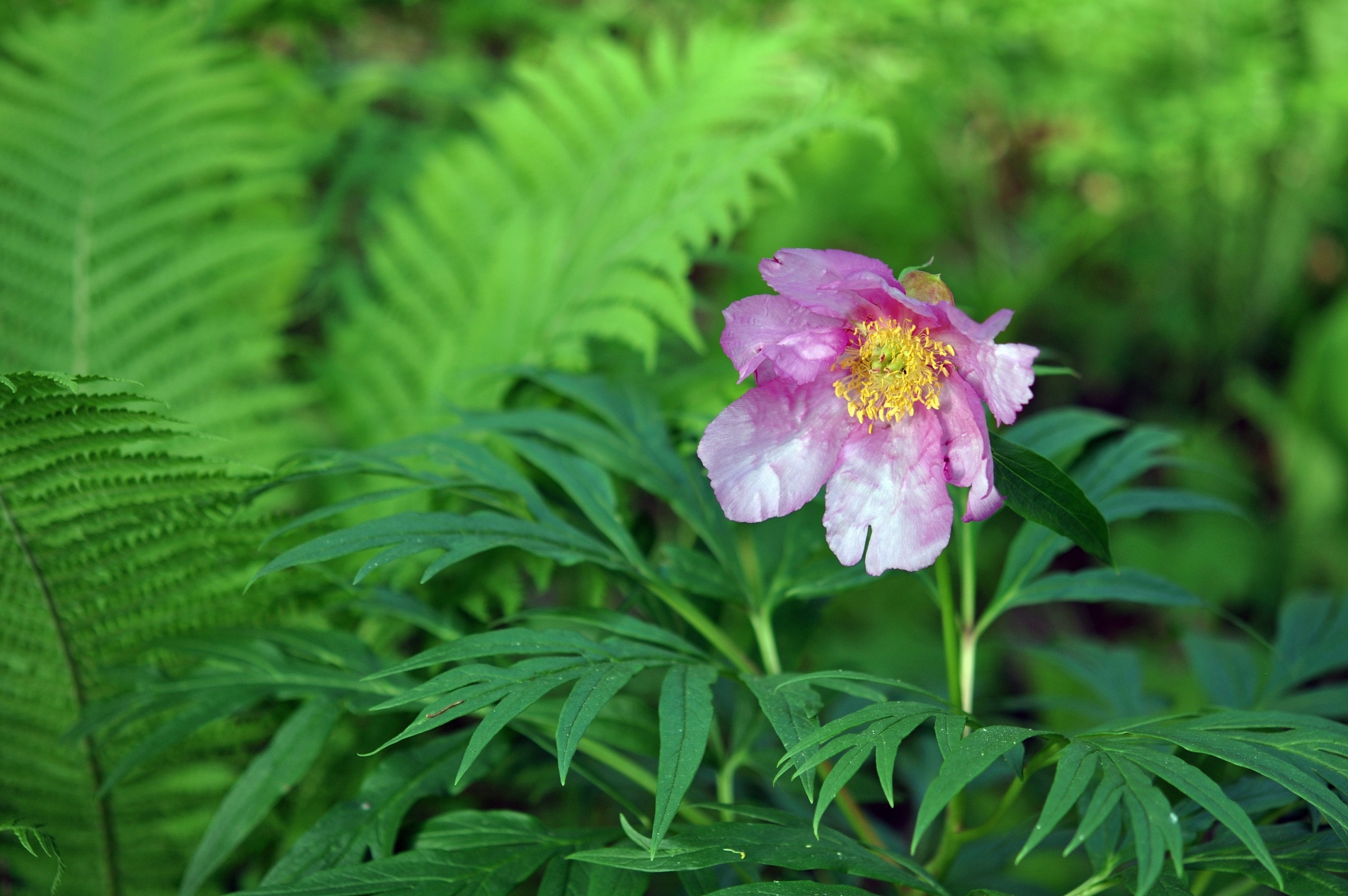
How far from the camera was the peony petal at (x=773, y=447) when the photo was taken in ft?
2.12

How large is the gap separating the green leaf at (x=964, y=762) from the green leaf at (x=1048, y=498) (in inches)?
4.5

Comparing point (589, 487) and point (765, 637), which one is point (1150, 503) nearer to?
point (765, 637)

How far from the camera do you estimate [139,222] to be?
1249 mm

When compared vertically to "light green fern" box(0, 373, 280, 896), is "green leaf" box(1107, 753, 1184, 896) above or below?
below

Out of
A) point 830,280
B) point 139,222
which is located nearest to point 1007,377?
point 830,280

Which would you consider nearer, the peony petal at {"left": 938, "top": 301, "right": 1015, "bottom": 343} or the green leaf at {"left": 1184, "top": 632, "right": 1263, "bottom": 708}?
the peony petal at {"left": 938, "top": 301, "right": 1015, "bottom": 343}

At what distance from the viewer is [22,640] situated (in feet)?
2.72

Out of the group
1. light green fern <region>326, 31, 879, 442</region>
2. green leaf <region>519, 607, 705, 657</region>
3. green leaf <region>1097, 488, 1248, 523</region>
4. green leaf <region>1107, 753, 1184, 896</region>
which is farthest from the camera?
light green fern <region>326, 31, 879, 442</region>

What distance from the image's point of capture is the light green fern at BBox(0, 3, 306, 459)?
3.88ft

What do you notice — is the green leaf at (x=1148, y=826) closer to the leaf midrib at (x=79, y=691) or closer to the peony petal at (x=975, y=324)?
the peony petal at (x=975, y=324)

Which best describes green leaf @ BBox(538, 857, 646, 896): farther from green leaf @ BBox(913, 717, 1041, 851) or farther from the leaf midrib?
the leaf midrib

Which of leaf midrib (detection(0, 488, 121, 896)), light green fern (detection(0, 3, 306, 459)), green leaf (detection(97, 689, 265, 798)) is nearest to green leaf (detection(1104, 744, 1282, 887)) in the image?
green leaf (detection(97, 689, 265, 798))

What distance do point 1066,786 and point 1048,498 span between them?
0.52ft

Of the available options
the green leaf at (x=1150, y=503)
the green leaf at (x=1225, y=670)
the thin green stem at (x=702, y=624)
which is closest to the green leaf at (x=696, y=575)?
the thin green stem at (x=702, y=624)
